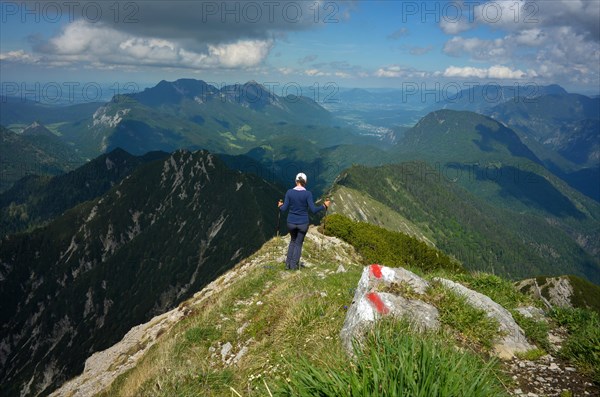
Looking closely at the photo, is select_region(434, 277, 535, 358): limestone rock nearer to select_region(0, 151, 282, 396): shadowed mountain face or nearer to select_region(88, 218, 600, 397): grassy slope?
select_region(88, 218, 600, 397): grassy slope

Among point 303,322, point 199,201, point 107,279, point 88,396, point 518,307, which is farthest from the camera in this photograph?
point 199,201

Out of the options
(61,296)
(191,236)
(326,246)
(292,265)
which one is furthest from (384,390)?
(61,296)

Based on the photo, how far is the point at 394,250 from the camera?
36062mm

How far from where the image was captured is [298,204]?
51.6ft

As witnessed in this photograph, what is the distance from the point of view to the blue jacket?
15.6 m

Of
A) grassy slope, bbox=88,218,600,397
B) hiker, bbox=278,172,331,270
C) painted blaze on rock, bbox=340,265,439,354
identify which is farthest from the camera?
Answer: hiker, bbox=278,172,331,270

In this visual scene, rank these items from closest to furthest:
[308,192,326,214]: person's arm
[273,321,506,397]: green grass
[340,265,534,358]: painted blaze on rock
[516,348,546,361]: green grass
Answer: [273,321,506,397]: green grass
[340,265,534,358]: painted blaze on rock
[516,348,546,361]: green grass
[308,192,326,214]: person's arm

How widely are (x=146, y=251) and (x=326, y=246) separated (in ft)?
589

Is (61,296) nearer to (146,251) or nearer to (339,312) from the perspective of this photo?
(146,251)

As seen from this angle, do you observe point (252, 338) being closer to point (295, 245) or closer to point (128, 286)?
point (295, 245)

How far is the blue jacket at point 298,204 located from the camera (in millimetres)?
15617

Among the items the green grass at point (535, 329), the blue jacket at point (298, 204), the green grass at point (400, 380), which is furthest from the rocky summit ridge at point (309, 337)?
the blue jacket at point (298, 204)

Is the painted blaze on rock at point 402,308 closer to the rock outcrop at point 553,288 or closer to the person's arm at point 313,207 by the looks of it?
the person's arm at point 313,207

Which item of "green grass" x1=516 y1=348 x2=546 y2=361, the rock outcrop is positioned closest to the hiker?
"green grass" x1=516 y1=348 x2=546 y2=361
